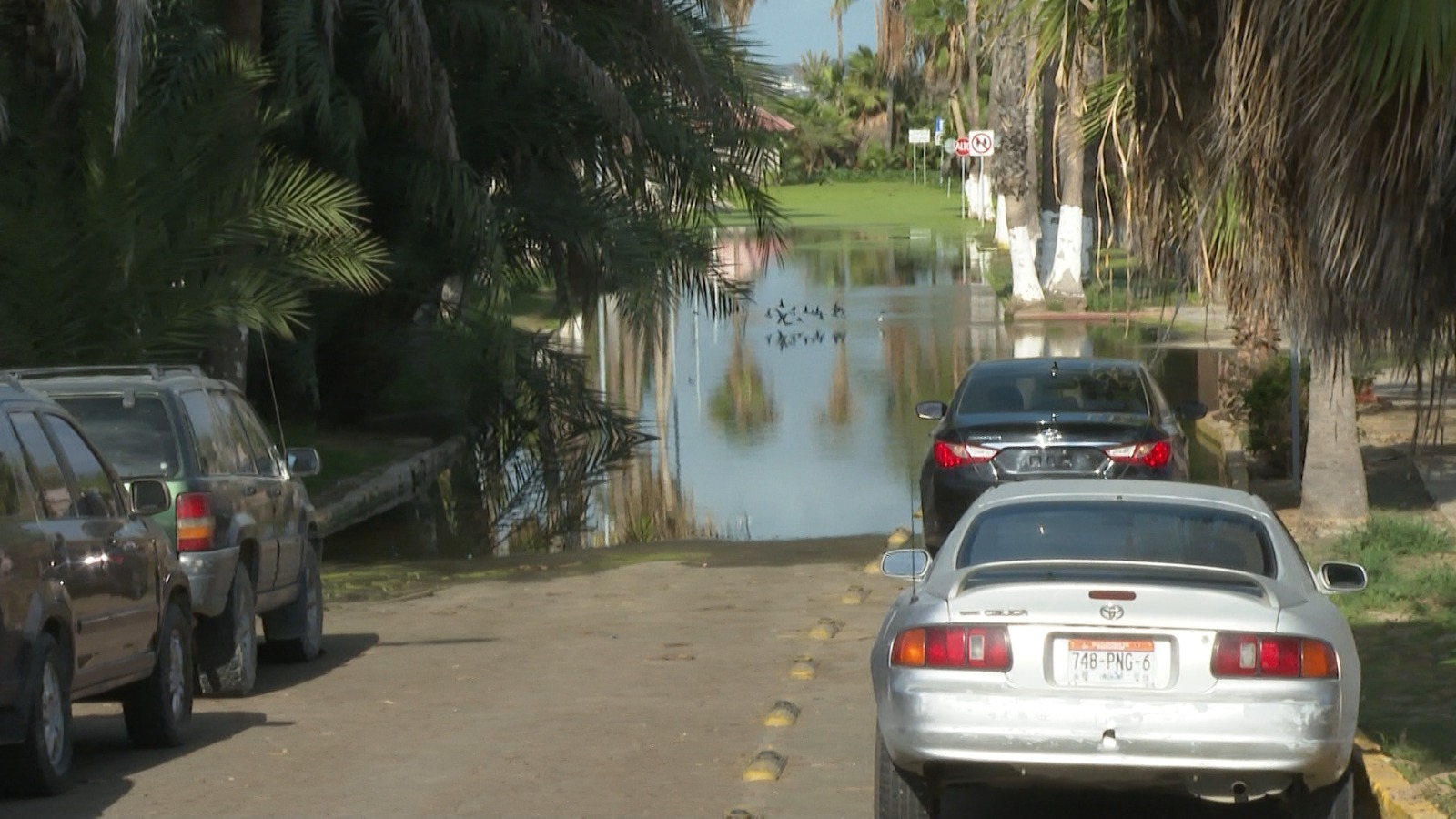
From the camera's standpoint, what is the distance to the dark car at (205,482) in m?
10.8

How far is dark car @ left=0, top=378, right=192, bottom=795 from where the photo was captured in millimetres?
7828

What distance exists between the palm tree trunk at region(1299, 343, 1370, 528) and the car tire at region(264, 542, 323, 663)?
7969 mm

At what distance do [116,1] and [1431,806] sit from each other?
13.8 meters

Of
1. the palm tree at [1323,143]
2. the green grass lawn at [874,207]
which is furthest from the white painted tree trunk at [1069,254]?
the palm tree at [1323,143]

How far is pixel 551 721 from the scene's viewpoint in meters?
10.1

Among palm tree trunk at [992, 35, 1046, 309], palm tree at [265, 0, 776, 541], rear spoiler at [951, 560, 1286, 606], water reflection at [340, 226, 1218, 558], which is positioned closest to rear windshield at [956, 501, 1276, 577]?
rear spoiler at [951, 560, 1286, 606]

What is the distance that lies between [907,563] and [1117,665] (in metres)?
1.47

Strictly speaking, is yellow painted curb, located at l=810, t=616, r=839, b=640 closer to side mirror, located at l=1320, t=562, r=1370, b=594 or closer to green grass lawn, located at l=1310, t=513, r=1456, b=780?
green grass lawn, located at l=1310, t=513, r=1456, b=780

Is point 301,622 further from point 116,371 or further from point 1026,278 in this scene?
point 1026,278

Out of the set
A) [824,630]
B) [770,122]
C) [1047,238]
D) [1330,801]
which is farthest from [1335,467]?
[1047,238]

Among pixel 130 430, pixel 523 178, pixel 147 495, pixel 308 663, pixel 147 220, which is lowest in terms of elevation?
pixel 308 663

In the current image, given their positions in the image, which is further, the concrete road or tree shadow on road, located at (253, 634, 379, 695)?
tree shadow on road, located at (253, 634, 379, 695)

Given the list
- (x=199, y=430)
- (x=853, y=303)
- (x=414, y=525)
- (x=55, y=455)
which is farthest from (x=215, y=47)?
(x=853, y=303)

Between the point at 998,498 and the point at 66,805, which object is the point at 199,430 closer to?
the point at 66,805
